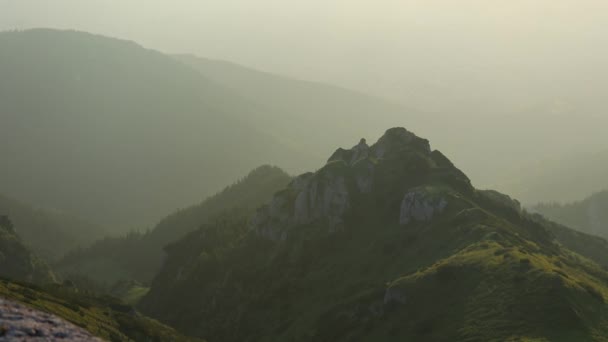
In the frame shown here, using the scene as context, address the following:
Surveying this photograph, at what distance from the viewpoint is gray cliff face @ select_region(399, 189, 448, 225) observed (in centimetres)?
15375

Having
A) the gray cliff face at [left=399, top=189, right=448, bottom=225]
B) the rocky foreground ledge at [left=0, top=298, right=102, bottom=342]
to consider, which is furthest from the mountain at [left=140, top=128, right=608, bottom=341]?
the rocky foreground ledge at [left=0, top=298, right=102, bottom=342]

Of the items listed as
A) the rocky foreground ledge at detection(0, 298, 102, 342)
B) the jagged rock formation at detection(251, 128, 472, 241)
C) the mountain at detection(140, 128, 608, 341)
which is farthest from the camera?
the jagged rock formation at detection(251, 128, 472, 241)

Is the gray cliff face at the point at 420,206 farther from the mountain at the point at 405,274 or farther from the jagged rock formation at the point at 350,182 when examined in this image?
the jagged rock formation at the point at 350,182

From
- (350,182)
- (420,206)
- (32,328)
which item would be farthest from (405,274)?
(32,328)

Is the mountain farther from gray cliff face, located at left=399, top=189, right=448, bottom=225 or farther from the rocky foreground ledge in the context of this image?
the rocky foreground ledge

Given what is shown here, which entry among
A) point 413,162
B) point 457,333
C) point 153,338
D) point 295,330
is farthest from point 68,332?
point 413,162

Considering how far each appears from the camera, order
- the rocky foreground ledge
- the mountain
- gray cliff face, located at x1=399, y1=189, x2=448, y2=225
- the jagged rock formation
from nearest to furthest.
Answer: the rocky foreground ledge, the mountain, gray cliff face, located at x1=399, y1=189, x2=448, y2=225, the jagged rock formation

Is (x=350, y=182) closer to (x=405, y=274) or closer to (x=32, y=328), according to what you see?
(x=405, y=274)

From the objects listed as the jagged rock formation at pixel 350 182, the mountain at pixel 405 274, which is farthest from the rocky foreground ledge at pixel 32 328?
the jagged rock formation at pixel 350 182

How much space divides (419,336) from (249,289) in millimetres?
94518

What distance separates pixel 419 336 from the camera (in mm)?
100688

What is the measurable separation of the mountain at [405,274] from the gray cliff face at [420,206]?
30cm

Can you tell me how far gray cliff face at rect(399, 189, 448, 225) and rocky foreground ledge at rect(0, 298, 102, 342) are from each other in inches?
4952

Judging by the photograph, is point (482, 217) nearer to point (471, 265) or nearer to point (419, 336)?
point (471, 265)
